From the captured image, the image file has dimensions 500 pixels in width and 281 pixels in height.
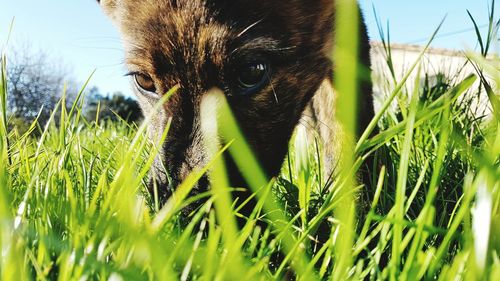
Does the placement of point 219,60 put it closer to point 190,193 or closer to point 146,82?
point 146,82

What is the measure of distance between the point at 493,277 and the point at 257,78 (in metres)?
1.50

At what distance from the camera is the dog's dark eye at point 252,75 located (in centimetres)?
193

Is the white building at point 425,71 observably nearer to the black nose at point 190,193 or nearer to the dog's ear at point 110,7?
the black nose at point 190,193

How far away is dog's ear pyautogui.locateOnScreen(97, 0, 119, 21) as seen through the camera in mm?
2586

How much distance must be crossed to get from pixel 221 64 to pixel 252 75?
182 millimetres

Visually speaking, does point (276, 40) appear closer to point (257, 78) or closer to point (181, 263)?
point (257, 78)

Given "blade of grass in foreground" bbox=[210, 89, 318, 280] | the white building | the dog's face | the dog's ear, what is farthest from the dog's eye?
the white building

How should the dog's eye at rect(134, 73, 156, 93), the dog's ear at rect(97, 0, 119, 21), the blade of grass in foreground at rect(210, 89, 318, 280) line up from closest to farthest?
the blade of grass in foreground at rect(210, 89, 318, 280) < the dog's eye at rect(134, 73, 156, 93) < the dog's ear at rect(97, 0, 119, 21)

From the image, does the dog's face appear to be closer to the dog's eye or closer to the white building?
the dog's eye

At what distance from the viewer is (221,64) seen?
1849 millimetres

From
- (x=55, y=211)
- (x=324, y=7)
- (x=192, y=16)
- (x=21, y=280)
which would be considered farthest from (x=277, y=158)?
(x=21, y=280)

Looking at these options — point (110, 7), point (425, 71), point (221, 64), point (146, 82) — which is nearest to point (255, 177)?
point (221, 64)

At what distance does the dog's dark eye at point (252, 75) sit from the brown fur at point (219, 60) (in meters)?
0.03

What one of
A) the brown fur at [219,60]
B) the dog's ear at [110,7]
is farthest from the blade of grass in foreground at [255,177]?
the dog's ear at [110,7]
